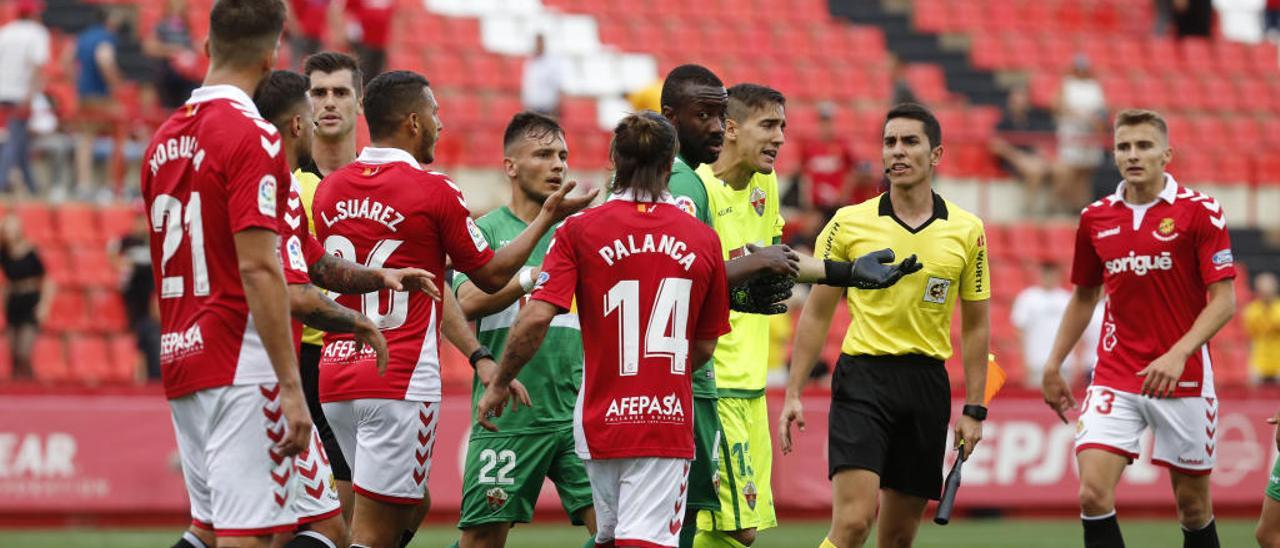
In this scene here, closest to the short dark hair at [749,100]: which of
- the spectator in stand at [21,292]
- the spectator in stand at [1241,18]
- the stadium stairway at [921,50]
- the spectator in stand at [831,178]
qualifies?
the spectator in stand at [21,292]

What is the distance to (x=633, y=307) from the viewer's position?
22.8 feet

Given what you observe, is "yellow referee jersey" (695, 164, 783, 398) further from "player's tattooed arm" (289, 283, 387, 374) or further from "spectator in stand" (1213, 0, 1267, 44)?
"spectator in stand" (1213, 0, 1267, 44)

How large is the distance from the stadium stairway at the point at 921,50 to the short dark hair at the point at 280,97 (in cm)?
1971

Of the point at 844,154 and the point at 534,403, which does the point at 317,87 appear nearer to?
the point at 534,403

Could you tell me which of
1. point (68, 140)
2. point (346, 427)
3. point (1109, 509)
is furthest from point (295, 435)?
point (68, 140)

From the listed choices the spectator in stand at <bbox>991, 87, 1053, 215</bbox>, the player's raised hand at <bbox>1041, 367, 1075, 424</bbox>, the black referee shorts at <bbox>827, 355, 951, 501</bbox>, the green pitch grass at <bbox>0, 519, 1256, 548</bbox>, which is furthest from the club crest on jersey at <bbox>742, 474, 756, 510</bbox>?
the spectator in stand at <bbox>991, 87, 1053, 215</bbox>

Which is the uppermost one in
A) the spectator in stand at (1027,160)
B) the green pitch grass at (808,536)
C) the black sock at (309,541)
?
the spectator in stand at (1027,160)

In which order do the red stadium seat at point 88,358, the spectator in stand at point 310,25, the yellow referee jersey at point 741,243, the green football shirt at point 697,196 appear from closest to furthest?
the green football shirt at point 697,196, the yellow referee jersey at point 741,243, the red stadium seat at point 88,358, the spectator in stand at point 310,25

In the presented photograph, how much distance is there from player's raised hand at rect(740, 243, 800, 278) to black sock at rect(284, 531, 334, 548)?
6.85ft

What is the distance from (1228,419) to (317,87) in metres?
10.6

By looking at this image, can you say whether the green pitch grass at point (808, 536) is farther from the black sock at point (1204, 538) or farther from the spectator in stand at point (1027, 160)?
the spectator in stand at point (1027, 160)

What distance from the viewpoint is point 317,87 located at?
857 centimetres

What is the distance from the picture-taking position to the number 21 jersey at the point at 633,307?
6.93 meters

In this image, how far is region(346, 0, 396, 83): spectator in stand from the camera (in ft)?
67.3
